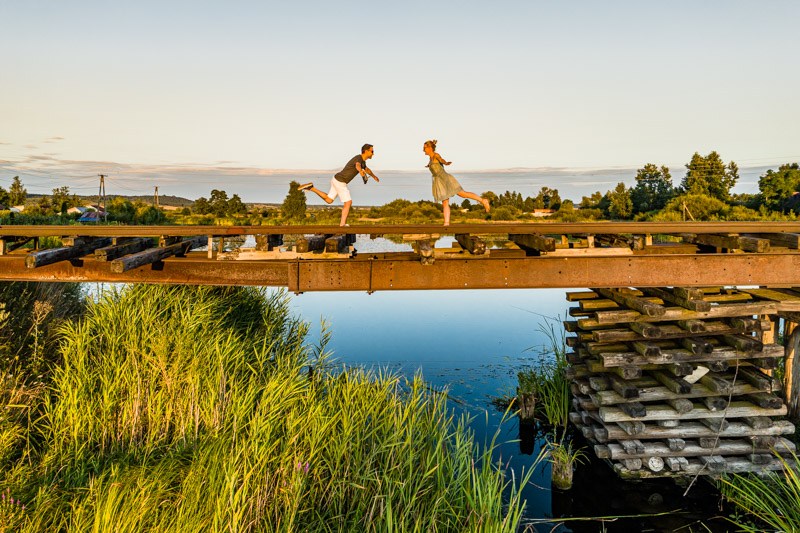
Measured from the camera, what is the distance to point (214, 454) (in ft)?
20.0

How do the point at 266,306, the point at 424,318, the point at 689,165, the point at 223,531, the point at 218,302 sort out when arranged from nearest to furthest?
the point at 223,531
the point at 218,302
the point at 266,306
the point at 424,318
the point at 689,165

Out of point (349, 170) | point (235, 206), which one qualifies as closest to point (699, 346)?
point (349, 170)

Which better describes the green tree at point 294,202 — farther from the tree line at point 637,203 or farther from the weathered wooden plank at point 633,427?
the weathered wooden plank at point 633,427

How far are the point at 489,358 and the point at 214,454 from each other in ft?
41.5

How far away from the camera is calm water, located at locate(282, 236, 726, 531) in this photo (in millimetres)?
9055

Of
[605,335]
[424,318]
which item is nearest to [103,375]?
[605,335]

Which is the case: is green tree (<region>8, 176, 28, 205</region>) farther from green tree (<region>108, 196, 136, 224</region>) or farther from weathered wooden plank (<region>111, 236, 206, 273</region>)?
weathered wooden plank (<region>111, 236, 206, 273</region>)

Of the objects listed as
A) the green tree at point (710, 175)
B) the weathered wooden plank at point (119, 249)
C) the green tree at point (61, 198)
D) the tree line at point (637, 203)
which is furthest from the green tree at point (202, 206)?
the weathered wooden plank at point (119, 249)

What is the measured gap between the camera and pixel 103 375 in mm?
8391

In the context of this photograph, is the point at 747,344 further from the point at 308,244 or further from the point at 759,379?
the point at 308,244

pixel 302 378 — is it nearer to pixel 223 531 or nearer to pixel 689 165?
pixel 223 531

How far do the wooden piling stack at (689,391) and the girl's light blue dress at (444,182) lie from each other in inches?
135

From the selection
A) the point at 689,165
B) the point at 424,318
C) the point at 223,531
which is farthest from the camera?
the point at 689,165

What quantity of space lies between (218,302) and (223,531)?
30.5ft
